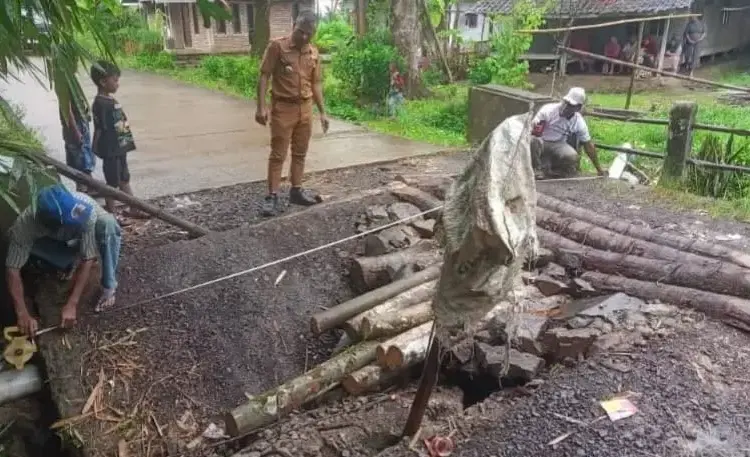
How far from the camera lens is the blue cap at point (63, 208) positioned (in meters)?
3.73

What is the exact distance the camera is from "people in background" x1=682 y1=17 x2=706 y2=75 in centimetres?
1772

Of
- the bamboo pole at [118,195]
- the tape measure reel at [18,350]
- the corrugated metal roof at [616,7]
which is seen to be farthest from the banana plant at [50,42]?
the corrugated metal roof at [616,7]

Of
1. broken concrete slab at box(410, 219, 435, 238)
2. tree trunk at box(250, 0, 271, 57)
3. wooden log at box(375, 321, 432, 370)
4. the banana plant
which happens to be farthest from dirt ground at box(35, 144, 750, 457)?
tree trunk at box(250, 0, 271, 57)

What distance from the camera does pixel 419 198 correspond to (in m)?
5.72

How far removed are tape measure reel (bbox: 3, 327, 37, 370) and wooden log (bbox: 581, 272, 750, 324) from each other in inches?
147

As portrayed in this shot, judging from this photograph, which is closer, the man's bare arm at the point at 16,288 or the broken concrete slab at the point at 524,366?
the broken concrete slab at the point at 524,366

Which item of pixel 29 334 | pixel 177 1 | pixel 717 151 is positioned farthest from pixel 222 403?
pixel 177 1

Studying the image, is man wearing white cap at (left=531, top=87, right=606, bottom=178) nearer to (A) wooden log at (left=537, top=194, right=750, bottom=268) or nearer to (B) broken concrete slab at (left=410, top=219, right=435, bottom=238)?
(A) wooden log at (left=537, top=194, right=750, bottom=268)

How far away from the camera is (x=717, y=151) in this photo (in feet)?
23.1

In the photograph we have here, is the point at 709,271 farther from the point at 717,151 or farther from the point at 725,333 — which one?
the point at 717,151

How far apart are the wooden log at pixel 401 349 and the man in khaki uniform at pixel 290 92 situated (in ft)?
7.94

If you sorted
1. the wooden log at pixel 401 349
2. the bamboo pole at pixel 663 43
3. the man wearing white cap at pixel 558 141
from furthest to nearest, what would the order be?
the bamboo pole at pixel 663 43
the man wearing white cap at pixel 558 141
the wooden log at pixel 401 349

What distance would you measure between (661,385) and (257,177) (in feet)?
17.3

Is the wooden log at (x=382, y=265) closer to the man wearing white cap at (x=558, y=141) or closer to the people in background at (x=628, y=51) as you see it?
the man wearing white cap at (x=558, y=141)
